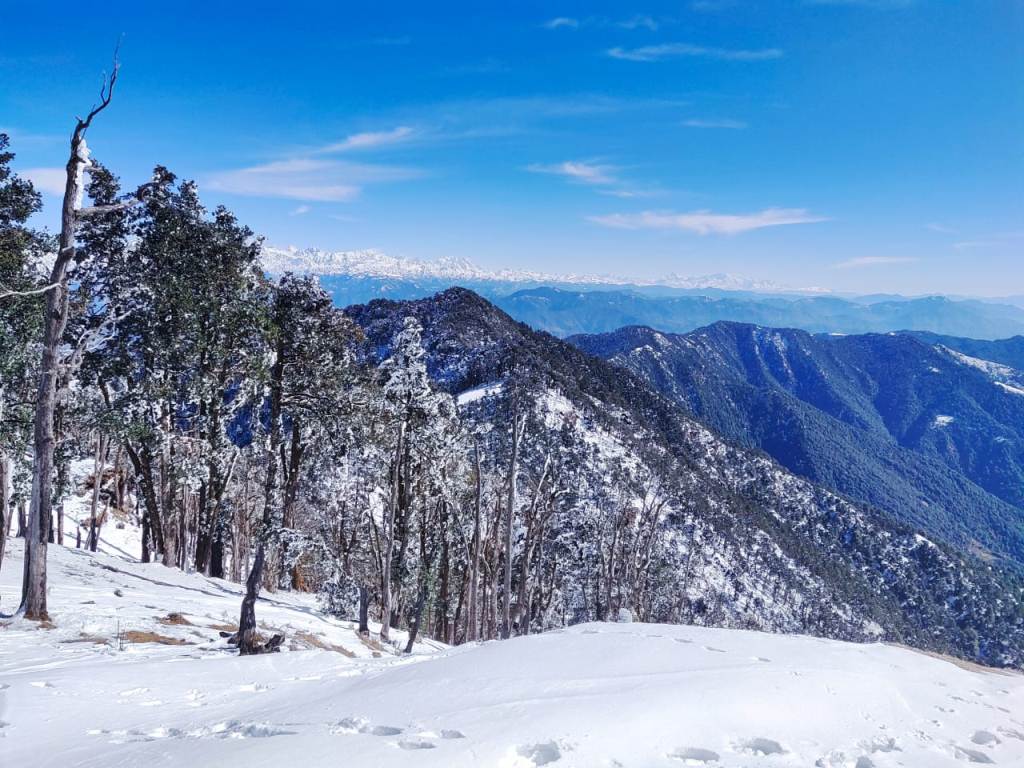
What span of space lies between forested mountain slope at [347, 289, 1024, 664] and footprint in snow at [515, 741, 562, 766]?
186 ft

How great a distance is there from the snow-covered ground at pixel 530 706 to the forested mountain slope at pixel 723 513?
174ft

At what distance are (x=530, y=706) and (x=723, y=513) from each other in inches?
4782

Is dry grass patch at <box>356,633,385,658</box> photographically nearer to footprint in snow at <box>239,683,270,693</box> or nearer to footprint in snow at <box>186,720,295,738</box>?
footprint in snow at <box>239,683,270,693</box>

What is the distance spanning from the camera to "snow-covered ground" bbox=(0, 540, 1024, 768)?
466 centimetres

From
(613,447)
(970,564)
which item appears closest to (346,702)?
(613,447)

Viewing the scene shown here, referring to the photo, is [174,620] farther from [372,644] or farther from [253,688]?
[253,688]

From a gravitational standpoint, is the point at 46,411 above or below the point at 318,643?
above

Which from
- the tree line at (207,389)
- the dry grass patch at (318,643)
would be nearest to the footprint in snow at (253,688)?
the tree line at (207,389)

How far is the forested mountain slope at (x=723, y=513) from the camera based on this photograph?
309 ft

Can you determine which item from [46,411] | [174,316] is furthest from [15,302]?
[46,411]

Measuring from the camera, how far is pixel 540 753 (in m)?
4.49

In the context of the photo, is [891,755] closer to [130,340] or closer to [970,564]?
[130,340]

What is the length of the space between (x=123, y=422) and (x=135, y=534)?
29107 mm

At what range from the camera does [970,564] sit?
182 metres
